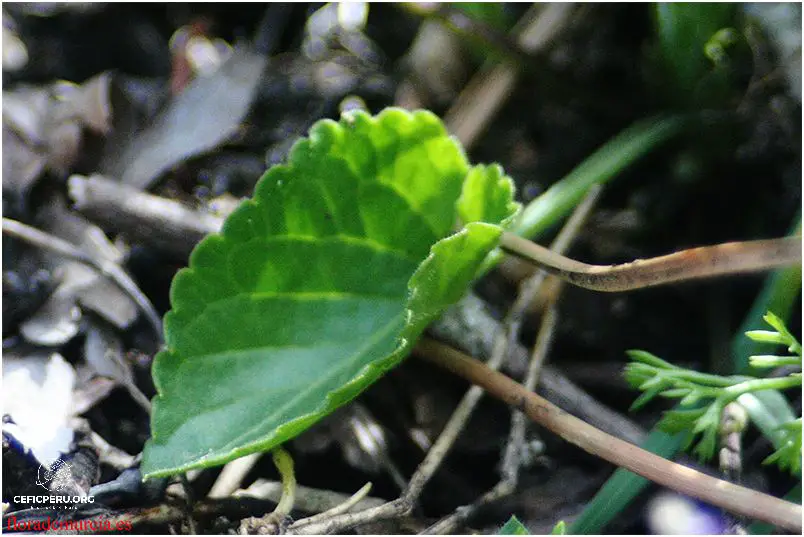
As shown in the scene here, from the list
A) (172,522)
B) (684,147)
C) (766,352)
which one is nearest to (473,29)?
(684,147)

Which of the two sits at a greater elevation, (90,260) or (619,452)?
(90,260)

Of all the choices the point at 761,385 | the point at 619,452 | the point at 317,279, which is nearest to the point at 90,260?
the point at 317,279

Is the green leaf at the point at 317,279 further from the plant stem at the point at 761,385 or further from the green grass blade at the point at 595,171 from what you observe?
the plant stem at the point at 761,385

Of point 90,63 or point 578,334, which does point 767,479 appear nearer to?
point 578,334

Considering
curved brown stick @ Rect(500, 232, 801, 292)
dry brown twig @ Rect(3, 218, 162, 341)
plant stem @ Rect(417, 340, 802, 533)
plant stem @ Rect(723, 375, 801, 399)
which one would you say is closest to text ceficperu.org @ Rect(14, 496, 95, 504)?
dry brown twig @ Rect(3, 218, 162, 341)

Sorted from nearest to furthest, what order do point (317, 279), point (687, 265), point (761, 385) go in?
point (687, 265)
point (761, 385)
point (317, 279)

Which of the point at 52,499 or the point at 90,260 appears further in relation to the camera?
the point at 90,260

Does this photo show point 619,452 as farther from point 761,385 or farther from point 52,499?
point 52,499

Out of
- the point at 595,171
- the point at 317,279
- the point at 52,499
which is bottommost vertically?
the point at 52,499
